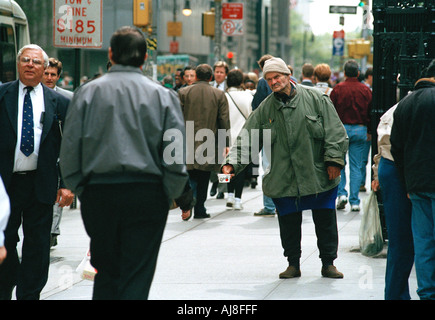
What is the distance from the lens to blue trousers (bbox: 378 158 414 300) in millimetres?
6184

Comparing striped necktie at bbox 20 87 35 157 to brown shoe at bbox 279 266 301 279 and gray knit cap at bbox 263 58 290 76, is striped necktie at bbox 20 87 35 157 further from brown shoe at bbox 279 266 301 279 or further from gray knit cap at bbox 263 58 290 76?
brown shoe at bbox 279 266 301 279

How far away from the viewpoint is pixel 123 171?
15.6 ft

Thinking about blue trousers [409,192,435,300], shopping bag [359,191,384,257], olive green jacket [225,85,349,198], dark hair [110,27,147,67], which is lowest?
shopping bag [359,191,384,257]

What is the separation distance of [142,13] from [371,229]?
9808mm

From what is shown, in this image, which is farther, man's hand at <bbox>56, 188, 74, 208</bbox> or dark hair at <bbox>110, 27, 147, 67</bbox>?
man's hand at <bbox>56, 188, 74, 208</bbox>

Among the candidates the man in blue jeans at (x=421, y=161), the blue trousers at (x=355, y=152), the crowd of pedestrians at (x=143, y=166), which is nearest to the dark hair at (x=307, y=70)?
the blue trousers at (x=355, y=152)

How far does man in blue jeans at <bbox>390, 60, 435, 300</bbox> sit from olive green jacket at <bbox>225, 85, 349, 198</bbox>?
150cm

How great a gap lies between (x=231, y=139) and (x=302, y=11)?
183m

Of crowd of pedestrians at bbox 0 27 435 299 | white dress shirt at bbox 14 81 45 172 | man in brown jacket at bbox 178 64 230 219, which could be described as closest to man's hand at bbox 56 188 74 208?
crowd of pedestrians at bbox 0 27 435 299

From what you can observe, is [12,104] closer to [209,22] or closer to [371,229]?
[371,229]

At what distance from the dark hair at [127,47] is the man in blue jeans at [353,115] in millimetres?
7955

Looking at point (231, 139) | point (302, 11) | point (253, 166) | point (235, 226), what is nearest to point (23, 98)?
point (235, 226)

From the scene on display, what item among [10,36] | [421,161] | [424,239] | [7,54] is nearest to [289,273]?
[424,239]

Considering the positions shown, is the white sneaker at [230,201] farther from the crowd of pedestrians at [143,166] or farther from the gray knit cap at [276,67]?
the gray knit cap at [276,67]
